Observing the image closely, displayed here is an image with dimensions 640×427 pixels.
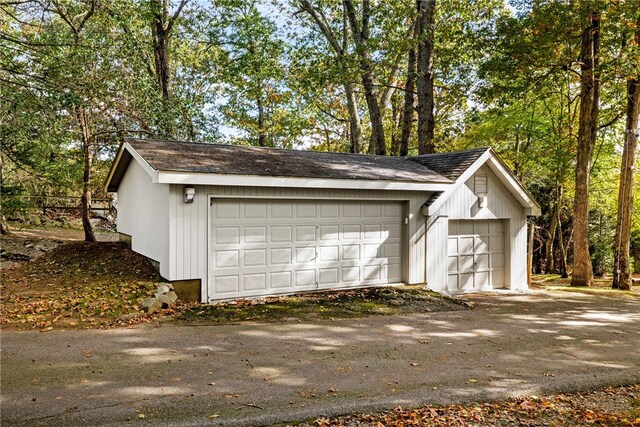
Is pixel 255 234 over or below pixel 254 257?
over

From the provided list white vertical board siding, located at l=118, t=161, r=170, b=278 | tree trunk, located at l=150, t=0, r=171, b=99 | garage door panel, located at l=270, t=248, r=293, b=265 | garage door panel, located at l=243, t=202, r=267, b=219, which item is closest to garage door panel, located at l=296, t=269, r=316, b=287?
garage door panel, located at l=270, t=248, r=293, b=265

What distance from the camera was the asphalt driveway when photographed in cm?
451

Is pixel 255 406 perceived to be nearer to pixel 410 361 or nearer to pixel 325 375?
pixel 325 375

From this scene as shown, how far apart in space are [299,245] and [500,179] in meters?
6.75

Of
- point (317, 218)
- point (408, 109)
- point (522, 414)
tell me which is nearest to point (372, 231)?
point (317, 218)

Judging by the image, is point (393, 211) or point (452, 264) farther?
point (452, 264)

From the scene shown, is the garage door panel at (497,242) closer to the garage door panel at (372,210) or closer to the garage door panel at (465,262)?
the garage door panel at (465,262)

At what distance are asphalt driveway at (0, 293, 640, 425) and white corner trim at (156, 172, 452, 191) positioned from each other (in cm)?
282

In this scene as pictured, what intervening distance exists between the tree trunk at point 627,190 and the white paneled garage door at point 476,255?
5294 mm

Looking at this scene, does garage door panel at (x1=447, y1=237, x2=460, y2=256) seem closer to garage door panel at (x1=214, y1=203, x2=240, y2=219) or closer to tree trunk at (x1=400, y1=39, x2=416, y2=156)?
garage door panel at (x1=214, y1=203, x2=240, y2=219)

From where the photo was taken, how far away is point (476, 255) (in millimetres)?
13016

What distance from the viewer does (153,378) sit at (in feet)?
17.2

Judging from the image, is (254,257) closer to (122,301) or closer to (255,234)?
(255,234)

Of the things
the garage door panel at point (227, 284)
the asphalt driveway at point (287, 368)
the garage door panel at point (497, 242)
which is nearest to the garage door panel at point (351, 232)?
the asphalt driveway at point (287, 368)
